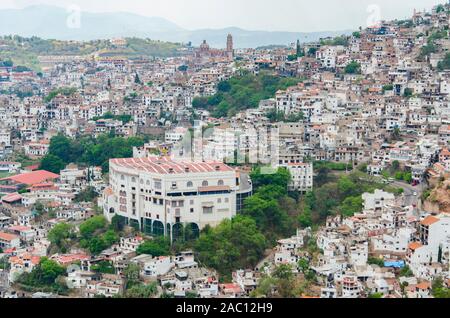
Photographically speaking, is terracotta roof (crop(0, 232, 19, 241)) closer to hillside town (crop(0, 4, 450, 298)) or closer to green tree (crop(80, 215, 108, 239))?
hillside town (crop(0, 4, 450, 298))

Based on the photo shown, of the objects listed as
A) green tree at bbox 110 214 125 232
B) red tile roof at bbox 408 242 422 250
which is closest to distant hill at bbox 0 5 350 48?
green tree at bbox 110 214 125 232

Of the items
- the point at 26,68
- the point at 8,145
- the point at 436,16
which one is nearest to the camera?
the point at 8,145

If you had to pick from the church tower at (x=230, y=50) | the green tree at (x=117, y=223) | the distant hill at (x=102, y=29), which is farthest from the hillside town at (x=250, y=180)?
the church tower at (x=230, y=50)

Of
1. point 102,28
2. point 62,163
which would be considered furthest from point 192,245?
point 102,28

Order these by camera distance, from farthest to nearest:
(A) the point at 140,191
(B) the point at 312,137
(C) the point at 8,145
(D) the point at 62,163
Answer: (C) the point at 8,145, (D) the point at 62,163, (B) the point at 312,137, (A) the point at 140,191

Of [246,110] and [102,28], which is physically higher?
[102,28]

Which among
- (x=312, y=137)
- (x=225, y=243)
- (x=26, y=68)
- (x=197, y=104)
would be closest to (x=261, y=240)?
(x=225, y=243)

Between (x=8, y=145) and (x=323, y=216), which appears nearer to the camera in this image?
(x=323, y=216)

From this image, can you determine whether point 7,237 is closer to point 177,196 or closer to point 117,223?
point 117,223

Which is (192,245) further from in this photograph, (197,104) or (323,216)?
(197,104)
